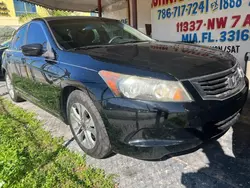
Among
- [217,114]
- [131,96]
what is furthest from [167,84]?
[217,114]

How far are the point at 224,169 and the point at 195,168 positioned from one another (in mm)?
262

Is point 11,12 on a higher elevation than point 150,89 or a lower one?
higher

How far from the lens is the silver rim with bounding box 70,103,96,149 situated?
7.98 ft

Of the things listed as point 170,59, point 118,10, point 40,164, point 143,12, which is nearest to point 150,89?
point 170,59

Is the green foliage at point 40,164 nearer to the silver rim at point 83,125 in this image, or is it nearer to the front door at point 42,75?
the silver rim at point 83,125

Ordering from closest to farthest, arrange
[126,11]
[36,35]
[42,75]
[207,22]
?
[42,75] < [36,35] < [207,22] < [126,11]

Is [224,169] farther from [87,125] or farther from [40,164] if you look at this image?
[40,164]

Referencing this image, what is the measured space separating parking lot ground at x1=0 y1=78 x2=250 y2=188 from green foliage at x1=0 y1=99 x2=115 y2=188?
147 millimetres

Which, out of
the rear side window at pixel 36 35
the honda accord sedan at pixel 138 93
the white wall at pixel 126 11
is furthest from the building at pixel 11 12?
the honda accord sedan at pixel 138 93

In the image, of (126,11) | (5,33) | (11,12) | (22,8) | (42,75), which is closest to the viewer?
(42,75)

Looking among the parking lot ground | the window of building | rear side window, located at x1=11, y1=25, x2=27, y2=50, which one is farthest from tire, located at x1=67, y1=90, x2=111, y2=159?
the window of building

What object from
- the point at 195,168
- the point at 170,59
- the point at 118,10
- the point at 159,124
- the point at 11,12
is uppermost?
the point at 11,12

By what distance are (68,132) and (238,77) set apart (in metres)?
2.18

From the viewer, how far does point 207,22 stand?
17.9ft
